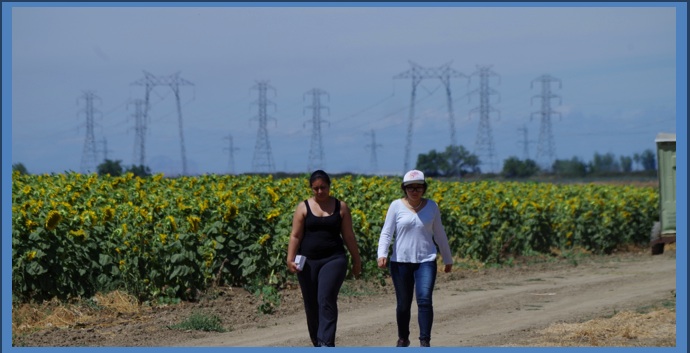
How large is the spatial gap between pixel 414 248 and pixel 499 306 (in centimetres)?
560

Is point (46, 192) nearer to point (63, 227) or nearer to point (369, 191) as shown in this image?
point (63, 227)

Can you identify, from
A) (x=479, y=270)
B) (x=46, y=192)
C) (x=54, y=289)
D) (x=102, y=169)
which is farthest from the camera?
(x=102, y=169)

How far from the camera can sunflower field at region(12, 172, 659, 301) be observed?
14.4m

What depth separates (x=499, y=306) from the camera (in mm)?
16281

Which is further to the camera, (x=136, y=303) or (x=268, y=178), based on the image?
(x=268, y=178)

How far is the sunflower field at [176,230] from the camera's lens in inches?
567

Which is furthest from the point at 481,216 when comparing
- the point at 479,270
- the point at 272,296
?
the point at 272,296

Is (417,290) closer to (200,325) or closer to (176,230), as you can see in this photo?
(200,325)

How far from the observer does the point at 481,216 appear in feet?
76.6

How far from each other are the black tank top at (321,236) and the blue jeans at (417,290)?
0.71m

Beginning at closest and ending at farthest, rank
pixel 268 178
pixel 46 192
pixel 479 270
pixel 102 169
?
pixel 46 192, pixel 479 270, pixel 268 178, pixel 102 169

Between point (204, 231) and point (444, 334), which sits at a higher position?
point (204, 231)

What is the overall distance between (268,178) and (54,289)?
901 cm

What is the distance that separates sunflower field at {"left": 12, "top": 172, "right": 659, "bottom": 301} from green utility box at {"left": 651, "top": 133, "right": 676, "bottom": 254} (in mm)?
3070
